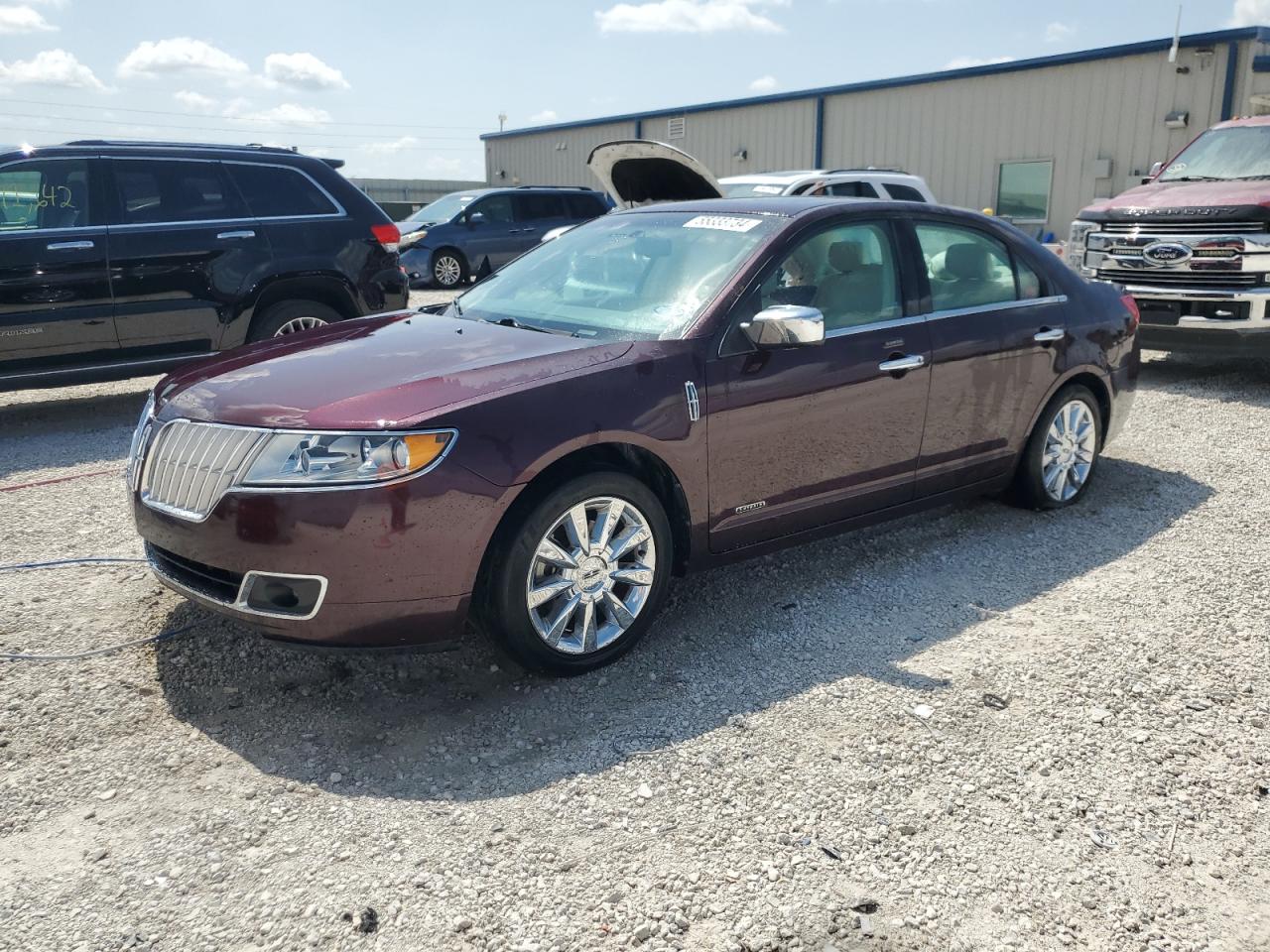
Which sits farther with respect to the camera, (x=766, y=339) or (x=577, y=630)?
(x=766, y=339)

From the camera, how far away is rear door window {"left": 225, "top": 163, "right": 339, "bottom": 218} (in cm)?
771

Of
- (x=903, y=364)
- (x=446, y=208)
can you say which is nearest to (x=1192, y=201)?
(x=903, y=364)

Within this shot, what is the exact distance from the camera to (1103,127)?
55.9ft

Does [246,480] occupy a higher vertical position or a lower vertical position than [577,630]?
higher

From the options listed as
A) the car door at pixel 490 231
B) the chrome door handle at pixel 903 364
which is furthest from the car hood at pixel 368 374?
the car door at pixel 490 231

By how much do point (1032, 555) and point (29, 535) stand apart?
15.6 feet

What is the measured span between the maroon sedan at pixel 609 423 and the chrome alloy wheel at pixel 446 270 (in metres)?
12.6

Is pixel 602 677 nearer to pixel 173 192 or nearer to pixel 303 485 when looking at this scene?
pixel 303 485

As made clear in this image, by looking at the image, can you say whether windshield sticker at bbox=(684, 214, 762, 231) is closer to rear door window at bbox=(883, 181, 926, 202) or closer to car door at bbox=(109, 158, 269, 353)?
car door at bbox=(109, 158, 269, 353)

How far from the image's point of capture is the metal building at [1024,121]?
15797 mm

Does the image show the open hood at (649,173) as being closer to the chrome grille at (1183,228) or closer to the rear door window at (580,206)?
the chrome grille at (1183,228)

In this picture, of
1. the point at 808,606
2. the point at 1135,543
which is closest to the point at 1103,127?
the point at 1135,543

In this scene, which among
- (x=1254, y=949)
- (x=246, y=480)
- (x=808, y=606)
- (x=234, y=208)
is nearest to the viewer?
(x=1254, y=949)

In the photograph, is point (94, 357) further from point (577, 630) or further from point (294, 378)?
point (577, 630)
